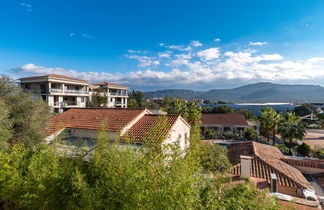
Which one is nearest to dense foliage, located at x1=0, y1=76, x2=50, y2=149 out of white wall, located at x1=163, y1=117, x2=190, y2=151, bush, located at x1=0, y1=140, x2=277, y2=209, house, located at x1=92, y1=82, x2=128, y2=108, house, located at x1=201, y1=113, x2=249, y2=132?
bush, located at x1=0, y1=140, x2=277, y2=209

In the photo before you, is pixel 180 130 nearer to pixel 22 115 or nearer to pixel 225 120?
pixel 22 115

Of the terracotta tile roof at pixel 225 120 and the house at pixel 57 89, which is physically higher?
the house at pixel 57 89

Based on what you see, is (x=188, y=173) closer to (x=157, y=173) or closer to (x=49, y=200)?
(x=157, y=173)

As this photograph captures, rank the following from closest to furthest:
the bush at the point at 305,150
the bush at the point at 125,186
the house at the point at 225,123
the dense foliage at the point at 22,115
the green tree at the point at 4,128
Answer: the bush at the point at 125,186
the green tree at the point at 4,128
the dense foliage at the point at 22,115
the bush at the point at 305,150
the house at the point at 225,123

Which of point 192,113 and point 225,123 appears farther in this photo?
point 225,123

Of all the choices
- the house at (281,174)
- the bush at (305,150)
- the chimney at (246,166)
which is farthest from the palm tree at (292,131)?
the chimney at (246,166)

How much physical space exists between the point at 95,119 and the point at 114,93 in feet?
104

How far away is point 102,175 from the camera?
141 inches

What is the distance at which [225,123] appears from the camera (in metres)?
35.2

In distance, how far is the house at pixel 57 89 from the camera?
91.0 feet

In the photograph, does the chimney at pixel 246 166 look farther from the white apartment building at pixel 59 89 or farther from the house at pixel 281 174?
the white apartment building at pixel 59 89

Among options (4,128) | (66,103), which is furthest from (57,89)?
(4,128)

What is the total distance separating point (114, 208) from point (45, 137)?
30.1 ft

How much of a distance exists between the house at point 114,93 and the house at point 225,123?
22773 millimetres
